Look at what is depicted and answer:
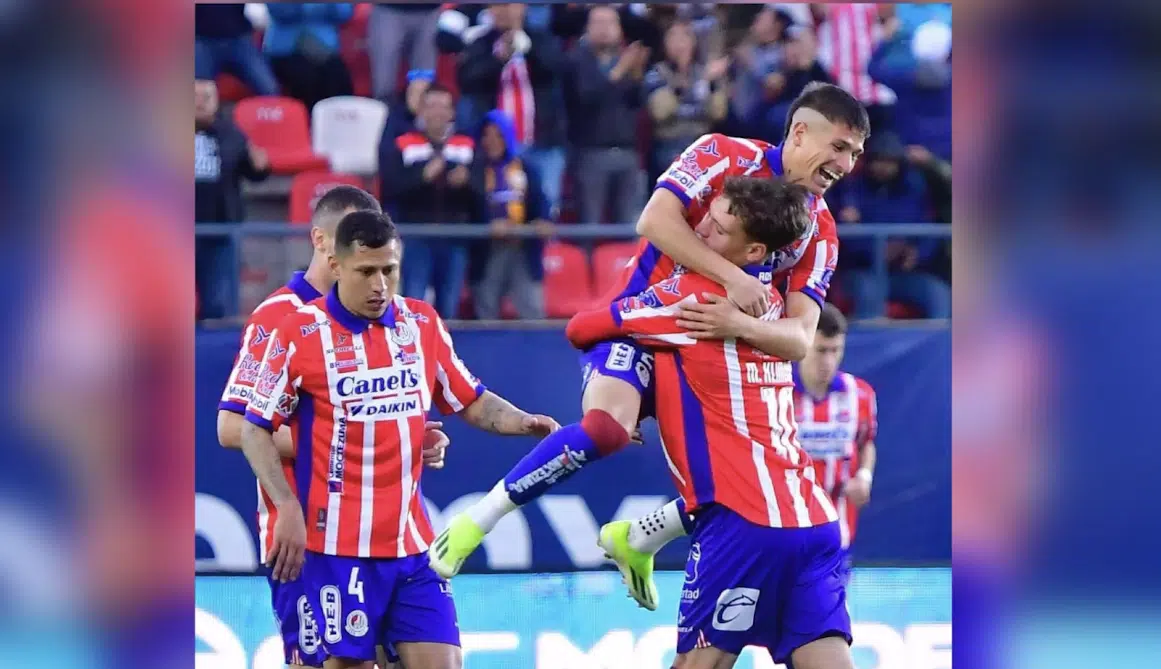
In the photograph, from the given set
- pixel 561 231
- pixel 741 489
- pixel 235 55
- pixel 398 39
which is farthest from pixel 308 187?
pixel 741 489

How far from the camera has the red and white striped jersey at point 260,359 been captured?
4.90 metres

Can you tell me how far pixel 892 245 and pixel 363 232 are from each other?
17.5 feet

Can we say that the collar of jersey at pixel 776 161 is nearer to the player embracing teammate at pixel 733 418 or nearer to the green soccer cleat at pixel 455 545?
the player embracing teammate at pixel 733 418

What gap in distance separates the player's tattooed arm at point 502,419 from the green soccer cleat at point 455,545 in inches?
23.0

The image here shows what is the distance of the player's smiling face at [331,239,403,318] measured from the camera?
4.73 meters

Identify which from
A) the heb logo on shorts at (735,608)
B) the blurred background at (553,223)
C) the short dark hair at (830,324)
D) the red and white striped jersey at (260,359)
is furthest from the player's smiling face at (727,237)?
the blurred background at (553,223)

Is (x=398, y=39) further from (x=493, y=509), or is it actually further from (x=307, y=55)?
(x=493, y=509)

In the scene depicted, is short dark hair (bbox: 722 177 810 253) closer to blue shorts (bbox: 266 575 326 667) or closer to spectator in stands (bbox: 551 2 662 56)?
blue shorts (bbox: 266 575 326 667)

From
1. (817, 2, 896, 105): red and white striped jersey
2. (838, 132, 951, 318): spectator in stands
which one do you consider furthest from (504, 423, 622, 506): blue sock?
(817, 2, 896, 105): red and white striped jersey

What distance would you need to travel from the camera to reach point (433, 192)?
905 cm
